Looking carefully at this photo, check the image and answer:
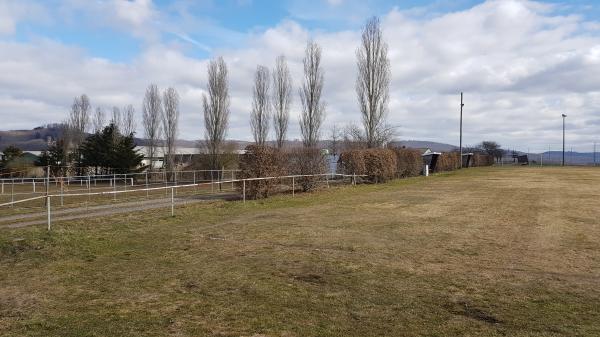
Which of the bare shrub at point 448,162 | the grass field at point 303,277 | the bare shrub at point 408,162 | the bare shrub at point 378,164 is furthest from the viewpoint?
the bare shrub at point 448,162

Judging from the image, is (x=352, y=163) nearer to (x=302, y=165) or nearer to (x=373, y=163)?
(x=373, y=163)

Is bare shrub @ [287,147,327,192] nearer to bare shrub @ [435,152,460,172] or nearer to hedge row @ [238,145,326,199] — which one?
hedge row @ [238,145,326,199]

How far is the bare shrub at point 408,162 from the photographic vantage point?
37219mm

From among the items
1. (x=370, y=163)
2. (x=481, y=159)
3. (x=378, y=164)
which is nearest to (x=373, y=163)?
(x=370, y=163)

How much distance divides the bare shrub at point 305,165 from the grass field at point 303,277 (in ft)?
31.6

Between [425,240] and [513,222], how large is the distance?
4.04 metres

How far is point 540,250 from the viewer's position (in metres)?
9.00

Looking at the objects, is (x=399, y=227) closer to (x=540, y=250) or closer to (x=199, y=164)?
(x=540, y=250)

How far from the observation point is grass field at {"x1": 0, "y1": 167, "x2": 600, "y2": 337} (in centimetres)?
507

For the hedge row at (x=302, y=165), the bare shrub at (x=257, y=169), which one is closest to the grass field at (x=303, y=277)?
the bare shrub at (x=257, y=169)

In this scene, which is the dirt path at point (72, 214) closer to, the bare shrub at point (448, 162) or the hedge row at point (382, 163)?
the hedge row at point (382, 163)

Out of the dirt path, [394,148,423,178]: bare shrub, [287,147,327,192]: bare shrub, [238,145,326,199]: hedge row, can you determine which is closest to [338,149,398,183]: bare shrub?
[394,148,423,178]: bare shrub

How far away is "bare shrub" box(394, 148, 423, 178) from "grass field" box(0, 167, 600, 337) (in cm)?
2376

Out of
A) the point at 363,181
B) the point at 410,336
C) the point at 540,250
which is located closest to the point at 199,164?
the point at 363,181
